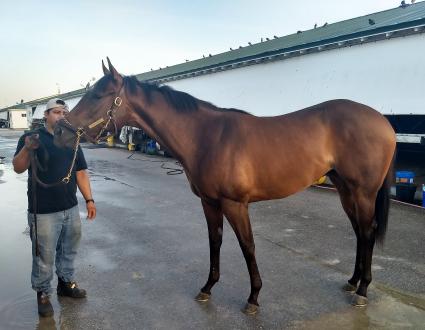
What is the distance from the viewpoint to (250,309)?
329 centimetres

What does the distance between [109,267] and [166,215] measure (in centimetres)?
249

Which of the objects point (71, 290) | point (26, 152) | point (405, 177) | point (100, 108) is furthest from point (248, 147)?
point (405, 177)

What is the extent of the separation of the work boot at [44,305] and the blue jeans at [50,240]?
2.0 inches

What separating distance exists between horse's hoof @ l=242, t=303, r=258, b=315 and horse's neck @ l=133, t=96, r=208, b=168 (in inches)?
56.2

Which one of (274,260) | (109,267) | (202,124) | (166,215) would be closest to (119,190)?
(166,215)

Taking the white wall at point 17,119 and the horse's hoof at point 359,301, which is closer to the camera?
the horse's hoof at point 359,301

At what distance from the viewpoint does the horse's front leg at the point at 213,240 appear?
140 inches

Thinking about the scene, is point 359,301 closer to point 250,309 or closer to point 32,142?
point 250,309

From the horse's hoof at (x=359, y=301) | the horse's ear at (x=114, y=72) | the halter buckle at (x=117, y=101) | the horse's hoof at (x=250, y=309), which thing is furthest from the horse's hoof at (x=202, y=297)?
the horse's ear at (x=114, y=72)

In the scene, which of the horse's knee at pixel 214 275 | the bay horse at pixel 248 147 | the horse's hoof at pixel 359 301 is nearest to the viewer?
the bay horse at pixel 248 147

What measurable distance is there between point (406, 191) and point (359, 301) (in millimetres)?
5059

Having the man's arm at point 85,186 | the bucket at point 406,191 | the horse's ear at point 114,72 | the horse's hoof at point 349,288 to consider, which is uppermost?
the horse's ear at point 114,72

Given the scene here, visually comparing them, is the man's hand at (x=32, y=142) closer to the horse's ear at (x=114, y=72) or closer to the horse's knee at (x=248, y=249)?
the horse's ear at (x=114, y=72)

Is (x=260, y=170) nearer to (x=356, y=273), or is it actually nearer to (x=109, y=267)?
(x=356, y=273)
